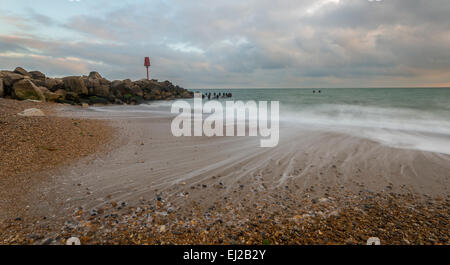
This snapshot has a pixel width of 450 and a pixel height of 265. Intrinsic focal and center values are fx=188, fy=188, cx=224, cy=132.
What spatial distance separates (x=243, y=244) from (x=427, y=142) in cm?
964

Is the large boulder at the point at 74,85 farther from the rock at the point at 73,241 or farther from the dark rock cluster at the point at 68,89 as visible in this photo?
the rock at the point at 73,241

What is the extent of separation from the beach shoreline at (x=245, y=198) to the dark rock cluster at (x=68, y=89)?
2083 cm

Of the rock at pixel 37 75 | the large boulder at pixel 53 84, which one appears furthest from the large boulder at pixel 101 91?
the rock at pixel 37 75

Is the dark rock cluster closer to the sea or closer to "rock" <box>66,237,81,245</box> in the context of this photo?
the sea

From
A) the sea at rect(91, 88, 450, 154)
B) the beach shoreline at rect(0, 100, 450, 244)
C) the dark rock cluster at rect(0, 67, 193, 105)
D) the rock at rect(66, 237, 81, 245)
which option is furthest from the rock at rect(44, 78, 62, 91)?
the rock at rect(66, 237, 81, 245)

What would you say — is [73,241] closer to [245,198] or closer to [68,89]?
[245,198]

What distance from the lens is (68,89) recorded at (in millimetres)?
24906

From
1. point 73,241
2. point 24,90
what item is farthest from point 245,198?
point 24,90

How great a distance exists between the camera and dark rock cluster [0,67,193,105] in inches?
733

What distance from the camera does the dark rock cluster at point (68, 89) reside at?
18614 millimetres

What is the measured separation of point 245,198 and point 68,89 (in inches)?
1209

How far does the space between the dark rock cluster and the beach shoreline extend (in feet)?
68.3
